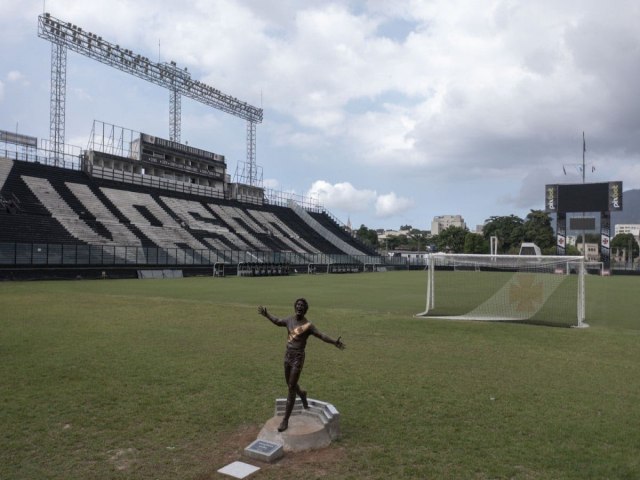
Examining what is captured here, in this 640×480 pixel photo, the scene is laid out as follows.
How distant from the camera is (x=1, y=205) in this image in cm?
3888

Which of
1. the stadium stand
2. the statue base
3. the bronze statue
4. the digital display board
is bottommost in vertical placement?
the statue base

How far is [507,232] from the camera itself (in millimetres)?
117125

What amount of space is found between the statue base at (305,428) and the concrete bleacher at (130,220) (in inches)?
1407

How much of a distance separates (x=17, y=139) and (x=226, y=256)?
1013 inches

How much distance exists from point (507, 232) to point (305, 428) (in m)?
121

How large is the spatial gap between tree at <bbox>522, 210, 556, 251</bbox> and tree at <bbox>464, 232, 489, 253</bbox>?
9641mm

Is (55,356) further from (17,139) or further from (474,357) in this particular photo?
(17,139)

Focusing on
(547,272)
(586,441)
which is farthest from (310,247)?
(586,441)

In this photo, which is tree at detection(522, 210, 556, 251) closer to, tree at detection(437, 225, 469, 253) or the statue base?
tree at detection(437, 225, 469, 253)

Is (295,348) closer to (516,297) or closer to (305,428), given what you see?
(305,428)

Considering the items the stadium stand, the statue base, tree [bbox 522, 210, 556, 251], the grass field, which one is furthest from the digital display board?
the statue base

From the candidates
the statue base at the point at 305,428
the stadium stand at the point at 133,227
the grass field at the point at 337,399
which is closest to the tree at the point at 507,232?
the stadium stand at the point at 133,227

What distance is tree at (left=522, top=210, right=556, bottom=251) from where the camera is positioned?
4338 inches

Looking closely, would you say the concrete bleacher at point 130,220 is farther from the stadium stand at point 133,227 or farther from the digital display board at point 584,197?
the digital display board at point 584,197
